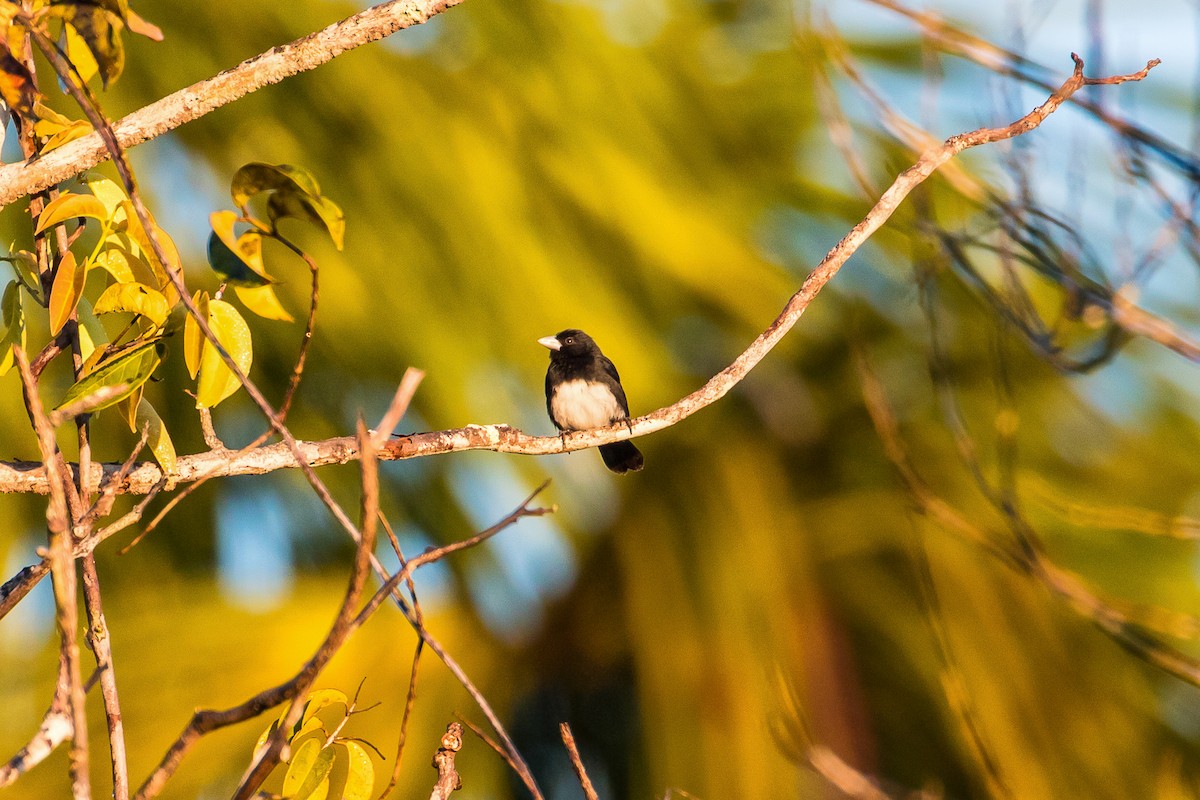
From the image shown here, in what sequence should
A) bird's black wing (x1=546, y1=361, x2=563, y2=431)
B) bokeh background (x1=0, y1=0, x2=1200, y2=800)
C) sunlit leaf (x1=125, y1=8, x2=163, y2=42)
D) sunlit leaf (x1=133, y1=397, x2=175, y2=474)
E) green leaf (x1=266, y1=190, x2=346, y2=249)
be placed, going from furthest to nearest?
bird's black wing (x1=546, y1=361, x2=563, y2=431) → bokeh background (x1=0, y1=0, x2=1200, y2=800) → sunlit leaf (x1=133, y1=397, x2=175, y2=474) → sunlit leaf (x1=125, y1=8, x2=163, y2=42) → green leaf (x1=266, y1=190, x2=346, y2=249)

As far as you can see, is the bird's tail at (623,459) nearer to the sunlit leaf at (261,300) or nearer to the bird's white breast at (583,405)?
the bird's white breast at (583,405)

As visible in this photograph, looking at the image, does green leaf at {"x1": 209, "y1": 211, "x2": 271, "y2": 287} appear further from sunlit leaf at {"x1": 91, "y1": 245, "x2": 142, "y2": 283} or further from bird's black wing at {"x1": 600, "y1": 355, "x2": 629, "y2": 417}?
bird's black wing at {"x1": 600, "y1": 355, "x2": 629, "y2": 417}

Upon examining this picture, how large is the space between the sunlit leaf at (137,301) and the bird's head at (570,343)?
2037mm

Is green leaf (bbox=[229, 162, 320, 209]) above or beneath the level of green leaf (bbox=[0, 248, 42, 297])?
beneath

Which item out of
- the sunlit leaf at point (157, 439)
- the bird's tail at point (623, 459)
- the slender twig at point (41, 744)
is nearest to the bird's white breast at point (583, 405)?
the bird's tail at point (623, 459)

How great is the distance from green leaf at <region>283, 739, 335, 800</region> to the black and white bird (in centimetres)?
210

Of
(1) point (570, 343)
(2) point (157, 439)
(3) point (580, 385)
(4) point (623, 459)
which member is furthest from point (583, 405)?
(2) point (157, 439)

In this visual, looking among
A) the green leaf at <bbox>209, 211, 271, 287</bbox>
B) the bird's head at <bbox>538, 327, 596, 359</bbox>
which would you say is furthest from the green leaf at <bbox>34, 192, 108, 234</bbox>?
the bird's head at <bbox>538, 327, 596, 359</bbox>

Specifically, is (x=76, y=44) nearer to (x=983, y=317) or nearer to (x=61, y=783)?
(x=61, y=783)

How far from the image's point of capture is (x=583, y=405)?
3.74 m

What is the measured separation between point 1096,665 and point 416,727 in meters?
1.90

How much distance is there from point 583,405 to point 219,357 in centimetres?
260

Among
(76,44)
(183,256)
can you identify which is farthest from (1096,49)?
(183,256)

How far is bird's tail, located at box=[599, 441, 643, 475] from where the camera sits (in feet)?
10.4
